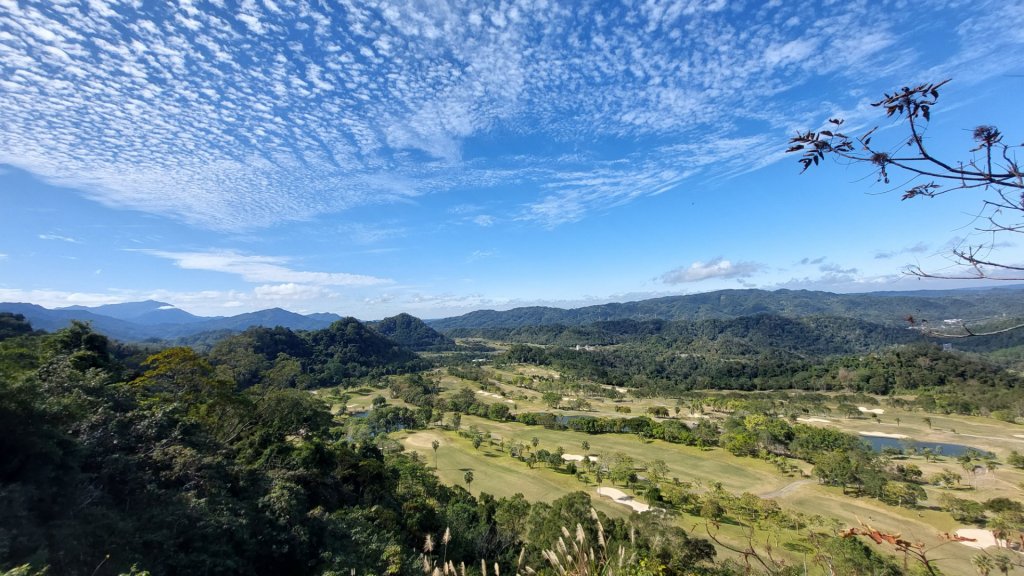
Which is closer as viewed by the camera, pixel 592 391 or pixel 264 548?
pixel 264 548

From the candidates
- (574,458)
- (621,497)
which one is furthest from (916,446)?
(621,497)

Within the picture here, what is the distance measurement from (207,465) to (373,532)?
6.52 metres

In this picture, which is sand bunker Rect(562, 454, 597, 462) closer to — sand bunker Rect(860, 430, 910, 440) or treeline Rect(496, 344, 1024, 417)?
sand bunker Rect(860, 430, 910, 440)

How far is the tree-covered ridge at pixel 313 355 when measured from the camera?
80688 millimetres

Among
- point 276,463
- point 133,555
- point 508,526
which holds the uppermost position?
point 133,555

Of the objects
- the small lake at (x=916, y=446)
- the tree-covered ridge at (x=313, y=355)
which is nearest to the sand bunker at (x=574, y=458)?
the small lake at (x=916, y=446)

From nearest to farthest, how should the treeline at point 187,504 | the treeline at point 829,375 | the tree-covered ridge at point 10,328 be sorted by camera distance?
the treeline at point 187,504 < the tree-covered ridge at point 10,328 < the treeline at point 829,375

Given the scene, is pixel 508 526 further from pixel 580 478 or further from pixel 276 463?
pixel 580 478


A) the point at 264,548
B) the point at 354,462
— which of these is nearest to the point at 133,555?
the point at 264,548

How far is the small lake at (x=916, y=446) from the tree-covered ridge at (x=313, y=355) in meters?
93.2

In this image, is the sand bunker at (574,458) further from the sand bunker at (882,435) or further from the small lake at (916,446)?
the sand bunker at (882,435)

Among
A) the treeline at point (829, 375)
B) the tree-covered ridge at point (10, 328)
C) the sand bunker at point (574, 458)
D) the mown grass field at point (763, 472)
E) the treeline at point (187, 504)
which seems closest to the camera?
the treeline at point (187, 504)

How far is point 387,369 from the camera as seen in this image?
127m

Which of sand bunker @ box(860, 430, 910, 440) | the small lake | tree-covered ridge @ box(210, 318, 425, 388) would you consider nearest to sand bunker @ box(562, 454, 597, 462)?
the small lake
